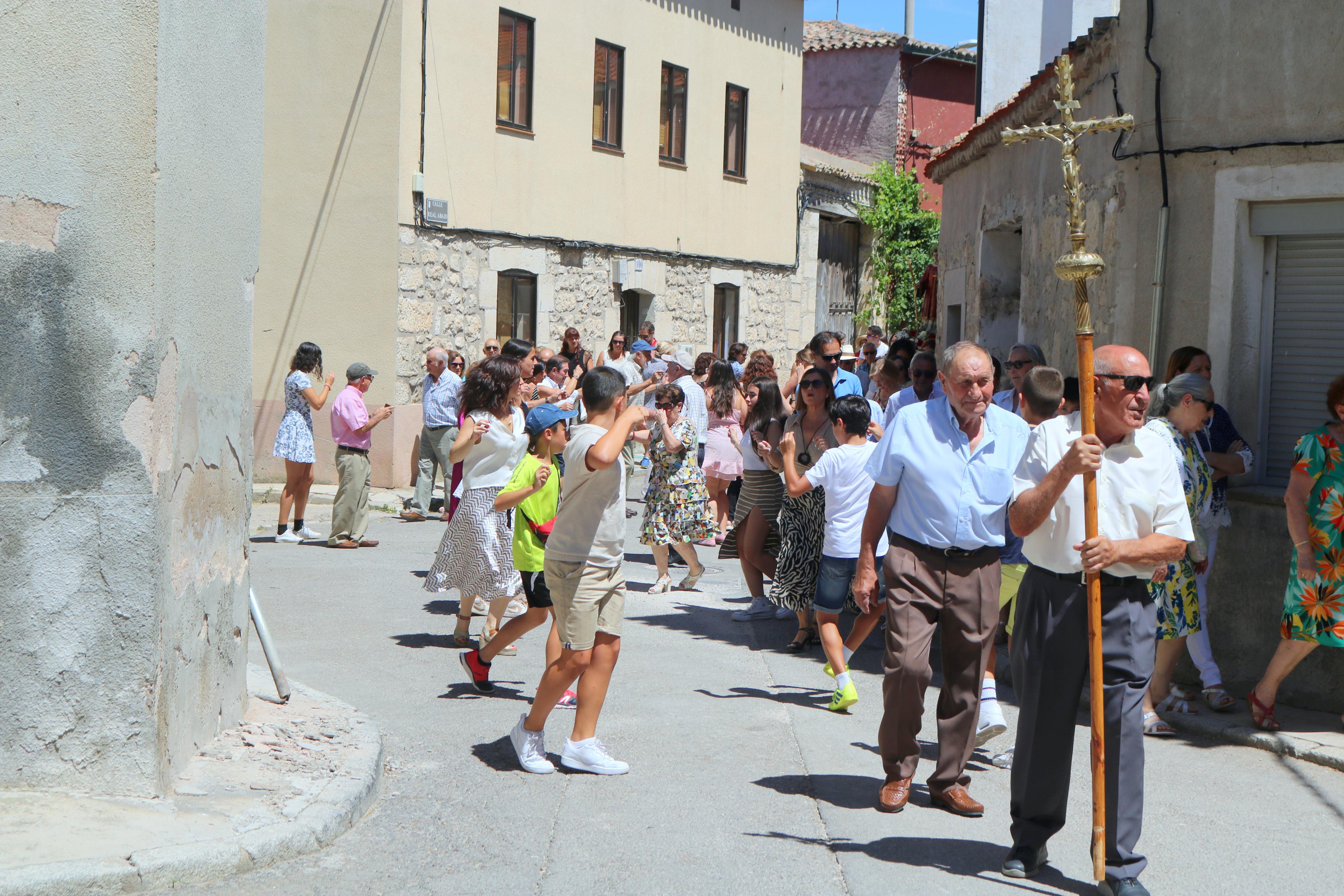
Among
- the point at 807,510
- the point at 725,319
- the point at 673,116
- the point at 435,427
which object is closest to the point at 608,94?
the point at 673,116

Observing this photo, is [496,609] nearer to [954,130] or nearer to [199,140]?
[199,140]

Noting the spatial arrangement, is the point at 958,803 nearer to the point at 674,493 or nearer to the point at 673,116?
the point at 674,493

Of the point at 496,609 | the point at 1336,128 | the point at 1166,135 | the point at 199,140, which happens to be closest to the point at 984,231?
the point at 1166,135

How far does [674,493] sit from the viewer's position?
1014cm

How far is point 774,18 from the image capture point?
74.6 ft

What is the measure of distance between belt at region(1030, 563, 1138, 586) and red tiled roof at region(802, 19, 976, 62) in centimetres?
2734

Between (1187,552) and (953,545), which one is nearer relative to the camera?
(953,545)

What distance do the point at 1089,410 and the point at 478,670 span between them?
12.5ft

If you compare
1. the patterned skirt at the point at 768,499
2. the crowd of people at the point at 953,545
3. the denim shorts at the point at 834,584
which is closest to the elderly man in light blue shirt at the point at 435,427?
the crowd of people at the point at 953,545

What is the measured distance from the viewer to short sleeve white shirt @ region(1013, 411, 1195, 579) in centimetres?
437

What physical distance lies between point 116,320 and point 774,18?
19875mm

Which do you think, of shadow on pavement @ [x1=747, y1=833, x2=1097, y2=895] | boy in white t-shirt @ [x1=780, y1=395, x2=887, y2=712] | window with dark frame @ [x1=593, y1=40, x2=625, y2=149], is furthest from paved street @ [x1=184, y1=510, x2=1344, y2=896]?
window with dark frame @ [x1=593, y1=40, x2=625, y2=149]

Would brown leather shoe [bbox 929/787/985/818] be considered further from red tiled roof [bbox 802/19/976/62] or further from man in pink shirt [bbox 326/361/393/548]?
red tiled roof [bbox 802/19/976/62]

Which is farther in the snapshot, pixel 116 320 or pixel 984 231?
pixel 984 231
